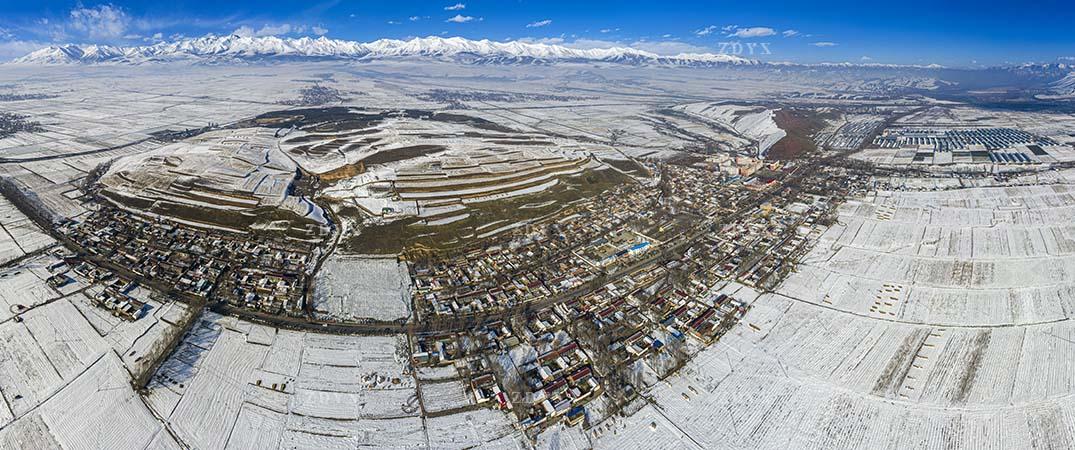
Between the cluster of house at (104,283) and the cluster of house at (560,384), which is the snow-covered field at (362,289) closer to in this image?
the cluster of house at (560,384)

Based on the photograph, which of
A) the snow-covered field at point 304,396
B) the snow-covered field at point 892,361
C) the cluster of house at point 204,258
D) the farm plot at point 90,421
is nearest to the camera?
the farm plot at point 90,421

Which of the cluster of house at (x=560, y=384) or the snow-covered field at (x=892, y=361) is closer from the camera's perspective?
the snow-covered field at (x=892, y=361)

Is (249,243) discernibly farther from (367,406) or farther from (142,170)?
(142,170)

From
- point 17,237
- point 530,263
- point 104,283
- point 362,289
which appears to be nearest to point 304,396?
point 362,289

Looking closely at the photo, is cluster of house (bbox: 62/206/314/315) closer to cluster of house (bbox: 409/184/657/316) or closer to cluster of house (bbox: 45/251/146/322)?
cluster of house (bbox: 45/251/146/322)

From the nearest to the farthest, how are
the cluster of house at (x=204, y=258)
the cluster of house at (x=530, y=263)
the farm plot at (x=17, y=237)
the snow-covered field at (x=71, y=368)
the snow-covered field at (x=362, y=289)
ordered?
the snow-covered field at (x=71, y=368)
the snow-covered field at (x=362, y=289)
the cluster of house at (x=204, y=258)
the cluster of house at (x=530, y=263)
the farm plot at (x=17, y=237)

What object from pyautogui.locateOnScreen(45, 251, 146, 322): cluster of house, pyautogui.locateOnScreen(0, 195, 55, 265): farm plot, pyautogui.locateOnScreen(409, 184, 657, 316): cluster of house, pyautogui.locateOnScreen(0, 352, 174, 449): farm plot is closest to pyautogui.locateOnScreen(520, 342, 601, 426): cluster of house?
pyautogui.locateOnScreen(409, 184, 657, 316): cluster of house

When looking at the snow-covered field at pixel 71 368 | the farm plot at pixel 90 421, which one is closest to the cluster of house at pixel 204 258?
the snow-covered field at pixel 71 368

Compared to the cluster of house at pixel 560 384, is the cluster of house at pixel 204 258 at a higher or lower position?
higher
